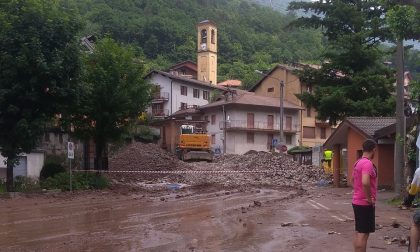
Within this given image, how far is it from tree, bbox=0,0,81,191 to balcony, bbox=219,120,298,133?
46357mm

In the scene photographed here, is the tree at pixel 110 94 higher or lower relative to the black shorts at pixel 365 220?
higher

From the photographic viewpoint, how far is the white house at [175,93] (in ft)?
252

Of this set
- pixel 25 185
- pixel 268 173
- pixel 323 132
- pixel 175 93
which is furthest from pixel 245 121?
pixel 25 185

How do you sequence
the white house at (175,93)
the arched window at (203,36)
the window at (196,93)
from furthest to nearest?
the arched window at (203,36)
the window at (196,93)
the white house at (175,93)

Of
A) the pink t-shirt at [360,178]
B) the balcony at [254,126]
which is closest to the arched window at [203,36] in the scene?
the balcony at [254,126]

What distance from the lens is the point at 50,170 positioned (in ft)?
99.6

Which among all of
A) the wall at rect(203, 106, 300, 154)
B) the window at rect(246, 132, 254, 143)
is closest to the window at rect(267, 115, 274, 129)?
the wall at rect(203, 106, 300, 154)

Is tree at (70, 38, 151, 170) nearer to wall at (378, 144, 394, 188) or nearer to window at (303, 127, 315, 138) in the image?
wall at (378, 144, 394, 188)

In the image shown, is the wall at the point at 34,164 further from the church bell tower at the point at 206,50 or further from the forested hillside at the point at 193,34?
the church bell tower at the point at 206,50

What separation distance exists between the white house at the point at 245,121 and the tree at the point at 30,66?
44.9m

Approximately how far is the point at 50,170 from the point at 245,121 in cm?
4327

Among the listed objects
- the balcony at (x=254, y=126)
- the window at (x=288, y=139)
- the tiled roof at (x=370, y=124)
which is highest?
the balcony at (x=254, y=126)

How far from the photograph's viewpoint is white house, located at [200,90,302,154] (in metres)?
70.6

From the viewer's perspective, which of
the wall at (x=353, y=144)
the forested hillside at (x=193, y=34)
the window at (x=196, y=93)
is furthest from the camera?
the forested hillside at (x=193, y=34)
